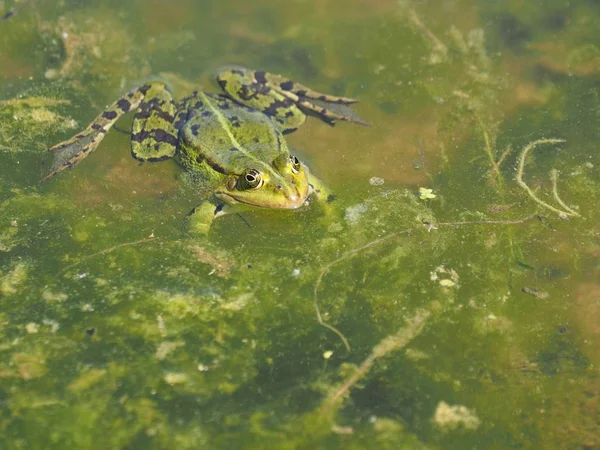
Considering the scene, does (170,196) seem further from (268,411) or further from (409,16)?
(409,16)

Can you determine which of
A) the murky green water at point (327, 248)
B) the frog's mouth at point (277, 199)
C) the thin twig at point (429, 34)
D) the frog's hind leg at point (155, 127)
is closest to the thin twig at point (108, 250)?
the murky green water at point (327, 248)

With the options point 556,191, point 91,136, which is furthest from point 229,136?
point 556,191

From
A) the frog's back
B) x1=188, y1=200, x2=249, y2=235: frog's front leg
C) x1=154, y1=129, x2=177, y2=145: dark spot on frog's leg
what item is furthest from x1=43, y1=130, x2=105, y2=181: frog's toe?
x1=188, y1=200, x2=249, y2=235: frog's front leg

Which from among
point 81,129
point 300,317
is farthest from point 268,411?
point 81,129

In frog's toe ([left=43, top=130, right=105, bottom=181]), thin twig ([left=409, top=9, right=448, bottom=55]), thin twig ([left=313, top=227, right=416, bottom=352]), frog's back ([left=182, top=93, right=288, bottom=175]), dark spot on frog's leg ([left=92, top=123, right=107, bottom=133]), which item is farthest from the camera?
thin twig ([left=409, top=9, right=448, bottom=55])

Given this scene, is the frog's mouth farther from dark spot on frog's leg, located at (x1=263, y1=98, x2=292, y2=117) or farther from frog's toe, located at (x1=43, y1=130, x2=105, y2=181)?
frog's toe, located at (x1=43, y1=130, x2=105, y2=181)

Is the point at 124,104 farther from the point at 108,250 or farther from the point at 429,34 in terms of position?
the point at 429,34
